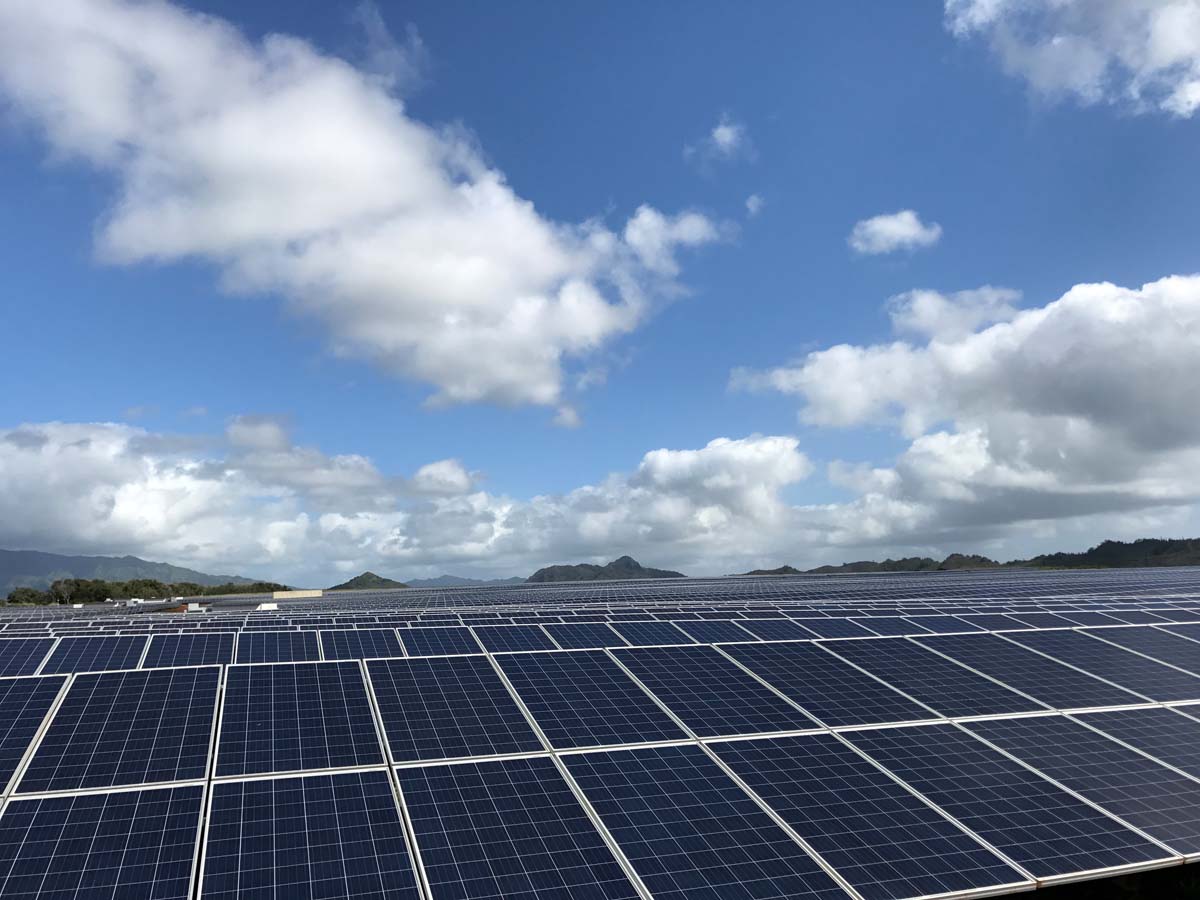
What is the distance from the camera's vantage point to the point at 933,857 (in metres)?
15.6

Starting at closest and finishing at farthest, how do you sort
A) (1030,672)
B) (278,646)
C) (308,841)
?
(308,841) < (278,646) < (1030,672)

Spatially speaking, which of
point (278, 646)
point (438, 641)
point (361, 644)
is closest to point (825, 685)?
point (438, 641)

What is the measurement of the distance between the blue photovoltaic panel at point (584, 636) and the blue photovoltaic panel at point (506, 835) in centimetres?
812

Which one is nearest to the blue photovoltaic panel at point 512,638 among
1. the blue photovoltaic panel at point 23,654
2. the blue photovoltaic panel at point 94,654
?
the blue photovoltaic panel at point 94,654

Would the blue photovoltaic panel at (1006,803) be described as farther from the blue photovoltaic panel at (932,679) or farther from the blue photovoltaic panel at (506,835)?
the blue photovoltaic panel at (506,835)

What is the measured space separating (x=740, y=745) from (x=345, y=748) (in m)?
9.16

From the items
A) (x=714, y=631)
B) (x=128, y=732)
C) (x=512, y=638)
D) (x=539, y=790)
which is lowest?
(x=539, y=790)

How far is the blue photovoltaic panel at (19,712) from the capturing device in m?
16.0

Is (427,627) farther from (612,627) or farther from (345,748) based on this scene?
(345,748)

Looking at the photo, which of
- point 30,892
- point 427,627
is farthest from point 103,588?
point 30,892

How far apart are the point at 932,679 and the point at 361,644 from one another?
1737 centimetres

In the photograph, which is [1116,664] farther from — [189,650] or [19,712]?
[19,712]

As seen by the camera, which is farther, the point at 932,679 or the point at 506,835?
the point at 932,679

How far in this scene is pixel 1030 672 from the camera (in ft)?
85.9
